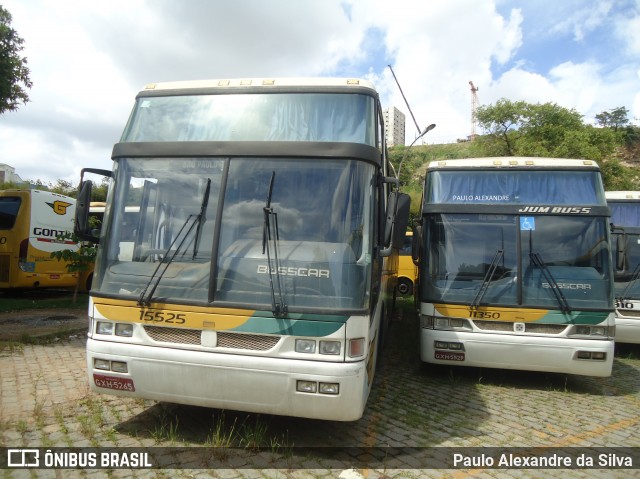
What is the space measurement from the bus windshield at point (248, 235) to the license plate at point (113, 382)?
0.73m

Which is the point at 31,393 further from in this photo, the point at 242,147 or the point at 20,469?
the point at 242,147

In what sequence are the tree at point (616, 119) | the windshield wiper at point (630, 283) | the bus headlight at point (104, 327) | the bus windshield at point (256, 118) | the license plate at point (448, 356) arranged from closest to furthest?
1. the bus headlight at point (104, 327)
2. the bus windshield at point (256, 118)
3. the license plate at point (448, 356)
4. the windshield wiper at point (630, 283)
5. the tree at point (616, 119)

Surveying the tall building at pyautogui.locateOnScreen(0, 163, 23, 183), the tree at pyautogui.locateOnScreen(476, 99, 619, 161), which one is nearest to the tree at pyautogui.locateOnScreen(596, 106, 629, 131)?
the tree at pyautogui.locateOnScreen(476, 99, 619, 161)

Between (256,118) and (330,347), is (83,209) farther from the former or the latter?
(330,347)

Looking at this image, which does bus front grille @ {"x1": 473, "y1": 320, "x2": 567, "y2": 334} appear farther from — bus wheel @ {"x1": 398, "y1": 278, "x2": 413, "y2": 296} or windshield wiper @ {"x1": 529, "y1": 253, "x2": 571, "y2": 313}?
bus wheel @ {"x1": 398, "y1": 278, "x2": 413, "y2": 296}

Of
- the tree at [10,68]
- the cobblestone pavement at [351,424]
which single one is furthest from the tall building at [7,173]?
the cobblestone pavement at [351,424]

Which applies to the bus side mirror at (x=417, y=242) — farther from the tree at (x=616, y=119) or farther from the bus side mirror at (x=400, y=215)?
the tree at (x=616, y=119)

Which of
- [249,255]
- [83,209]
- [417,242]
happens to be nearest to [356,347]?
[249,255]

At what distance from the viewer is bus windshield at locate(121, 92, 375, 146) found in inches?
174

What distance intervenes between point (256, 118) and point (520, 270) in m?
4.11

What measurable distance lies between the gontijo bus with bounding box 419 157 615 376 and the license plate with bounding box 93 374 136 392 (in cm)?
401

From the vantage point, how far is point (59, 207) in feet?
46.0

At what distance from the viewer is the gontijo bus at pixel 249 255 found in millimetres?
3848

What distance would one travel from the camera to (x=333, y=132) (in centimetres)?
439
